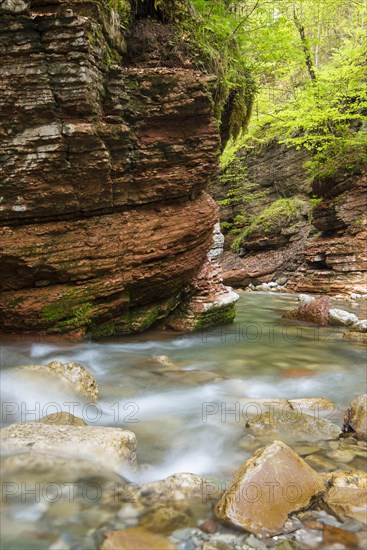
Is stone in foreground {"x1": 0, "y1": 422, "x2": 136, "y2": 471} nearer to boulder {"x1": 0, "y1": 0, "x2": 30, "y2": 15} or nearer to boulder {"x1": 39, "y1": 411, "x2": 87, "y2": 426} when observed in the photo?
boulder {"x1": 39, "y1": 411, "x2": 87, "y2": 426}

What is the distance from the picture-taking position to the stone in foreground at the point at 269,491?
2711 mm

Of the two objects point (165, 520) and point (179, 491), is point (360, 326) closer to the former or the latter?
point (179, 491)

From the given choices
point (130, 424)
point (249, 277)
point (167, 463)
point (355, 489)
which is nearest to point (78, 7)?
point (130, 424)

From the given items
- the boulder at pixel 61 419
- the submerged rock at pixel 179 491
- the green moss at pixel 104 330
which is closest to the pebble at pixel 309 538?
the submerged rock at pixel 179 491

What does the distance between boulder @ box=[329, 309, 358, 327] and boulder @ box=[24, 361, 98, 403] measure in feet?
22.0

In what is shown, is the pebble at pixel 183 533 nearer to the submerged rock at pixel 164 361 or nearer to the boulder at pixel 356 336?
the submerged rock at pixel 164 361

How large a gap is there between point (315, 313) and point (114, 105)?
6851 millimetres

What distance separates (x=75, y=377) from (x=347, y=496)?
3.29 metres

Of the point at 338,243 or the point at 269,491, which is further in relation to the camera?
the point at 338,243

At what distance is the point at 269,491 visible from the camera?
9.27 ft

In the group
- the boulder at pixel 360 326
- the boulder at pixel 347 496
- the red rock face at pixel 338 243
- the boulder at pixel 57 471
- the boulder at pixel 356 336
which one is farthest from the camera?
the red rock face at pixel 338 243

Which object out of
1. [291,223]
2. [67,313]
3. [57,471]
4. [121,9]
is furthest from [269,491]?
[291,223]

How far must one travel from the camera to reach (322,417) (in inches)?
181

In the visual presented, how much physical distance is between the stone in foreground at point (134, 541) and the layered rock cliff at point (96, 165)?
4473 mm
